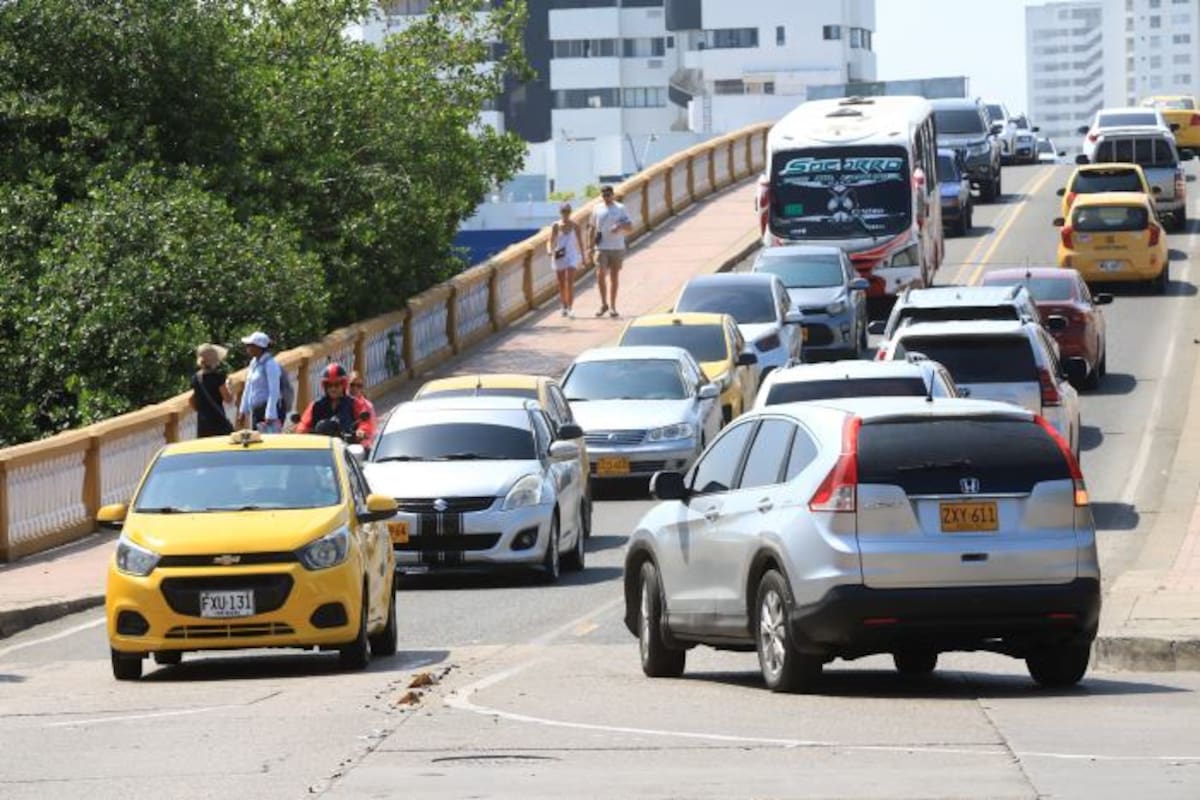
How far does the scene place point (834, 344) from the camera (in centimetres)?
4038

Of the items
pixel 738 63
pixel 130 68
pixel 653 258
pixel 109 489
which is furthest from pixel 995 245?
pixel 738 63

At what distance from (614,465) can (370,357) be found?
1017 centimetres

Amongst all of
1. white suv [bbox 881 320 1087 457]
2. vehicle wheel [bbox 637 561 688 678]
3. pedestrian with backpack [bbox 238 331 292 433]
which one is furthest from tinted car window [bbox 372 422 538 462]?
vehicle wheel [bbox 637 561 688 678]

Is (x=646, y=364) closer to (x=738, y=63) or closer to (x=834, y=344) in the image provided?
(x=834, y=344)

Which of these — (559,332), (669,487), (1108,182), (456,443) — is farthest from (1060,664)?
(1108,182)

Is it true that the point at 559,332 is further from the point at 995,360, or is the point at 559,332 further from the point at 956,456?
the point at 956,456

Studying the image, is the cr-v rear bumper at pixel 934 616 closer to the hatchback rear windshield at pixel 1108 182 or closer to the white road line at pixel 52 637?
the white road line at pixel 52 637

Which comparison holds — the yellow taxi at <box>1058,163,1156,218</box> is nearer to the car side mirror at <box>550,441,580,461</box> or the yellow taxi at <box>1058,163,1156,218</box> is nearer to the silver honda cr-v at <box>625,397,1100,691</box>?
the car side mirror at <box>550,441,580,461</box>

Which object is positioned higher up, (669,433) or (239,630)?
(239,630)

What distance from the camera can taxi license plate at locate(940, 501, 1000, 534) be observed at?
46.2 ft

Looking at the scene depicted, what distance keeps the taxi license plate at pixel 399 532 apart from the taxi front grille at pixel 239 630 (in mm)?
5910

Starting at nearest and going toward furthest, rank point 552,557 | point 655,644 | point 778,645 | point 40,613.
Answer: point 778,645, point 655,644, point 40,613, point 552,557

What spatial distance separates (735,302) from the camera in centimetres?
3778

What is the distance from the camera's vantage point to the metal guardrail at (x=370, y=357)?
87.5ft
